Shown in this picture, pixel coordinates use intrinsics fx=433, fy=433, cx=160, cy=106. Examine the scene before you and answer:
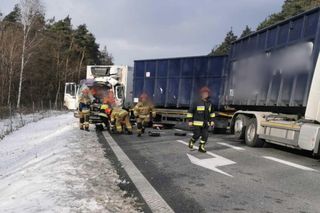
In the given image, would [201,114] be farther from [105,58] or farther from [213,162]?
[105,58]

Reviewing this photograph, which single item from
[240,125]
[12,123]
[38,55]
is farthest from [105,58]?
[240,125]

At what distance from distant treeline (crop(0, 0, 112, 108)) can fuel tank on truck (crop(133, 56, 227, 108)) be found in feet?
72.4

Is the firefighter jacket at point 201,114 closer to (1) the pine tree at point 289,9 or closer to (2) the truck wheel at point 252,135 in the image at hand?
(2) the truck wheel at point 252,135

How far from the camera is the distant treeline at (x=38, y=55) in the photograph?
139ft

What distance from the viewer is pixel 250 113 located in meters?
12.5

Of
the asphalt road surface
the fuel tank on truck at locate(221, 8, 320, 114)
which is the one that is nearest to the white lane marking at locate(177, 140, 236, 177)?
the asphalt road surface

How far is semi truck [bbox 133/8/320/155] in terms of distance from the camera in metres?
9.60

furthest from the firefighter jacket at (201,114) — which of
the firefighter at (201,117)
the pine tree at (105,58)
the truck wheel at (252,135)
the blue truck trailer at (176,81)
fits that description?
the pine tree at (105,58)

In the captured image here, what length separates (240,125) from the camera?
42.9 ft

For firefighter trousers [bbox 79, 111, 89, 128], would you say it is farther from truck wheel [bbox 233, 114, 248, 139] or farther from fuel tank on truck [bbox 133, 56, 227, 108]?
truck wheel [bbox 233, 114, 248, 139]

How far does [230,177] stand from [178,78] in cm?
1200

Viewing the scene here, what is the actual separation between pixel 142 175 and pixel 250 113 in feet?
19.3

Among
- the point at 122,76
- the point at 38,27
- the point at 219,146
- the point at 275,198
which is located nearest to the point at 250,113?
the point at 219,146

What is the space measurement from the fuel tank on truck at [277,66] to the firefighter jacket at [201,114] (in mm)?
1820
